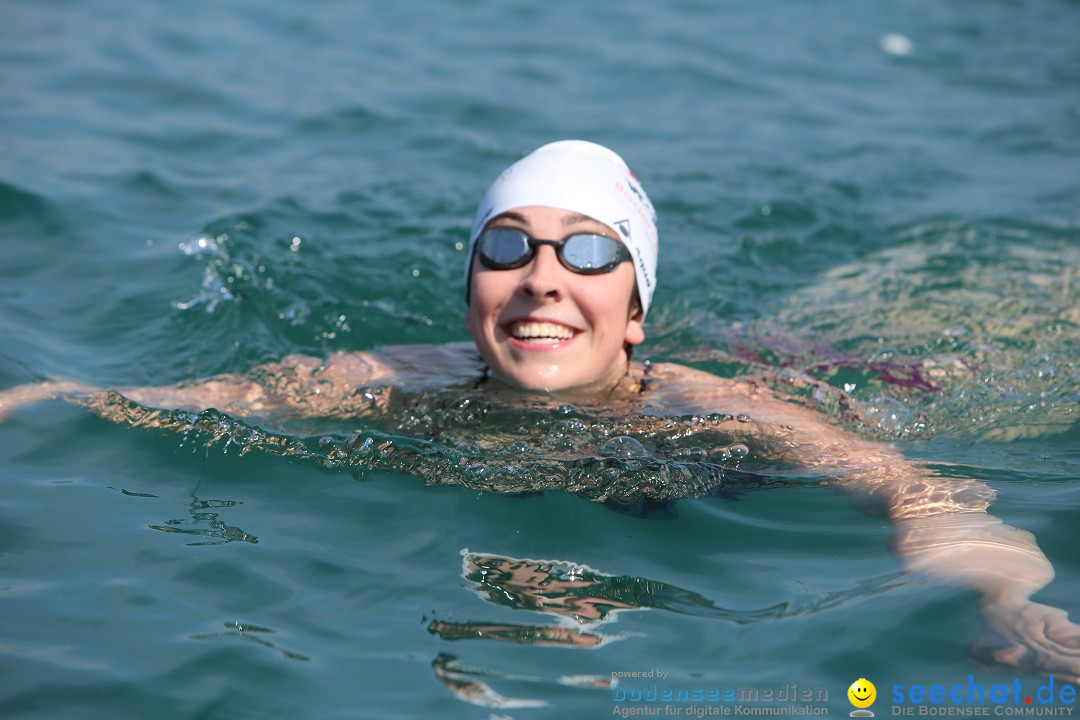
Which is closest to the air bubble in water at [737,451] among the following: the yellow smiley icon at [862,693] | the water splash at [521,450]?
the water splash at [521,450]

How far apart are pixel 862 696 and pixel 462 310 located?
4.23 meters

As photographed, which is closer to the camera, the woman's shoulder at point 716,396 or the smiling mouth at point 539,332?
the smiling mouth at point 539,332

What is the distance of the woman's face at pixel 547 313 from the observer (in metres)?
5.19

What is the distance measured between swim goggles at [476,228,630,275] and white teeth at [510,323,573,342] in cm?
26

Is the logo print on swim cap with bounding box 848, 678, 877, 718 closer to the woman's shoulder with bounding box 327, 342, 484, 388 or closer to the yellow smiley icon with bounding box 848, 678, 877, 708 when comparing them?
the yellow smiley icon with bounding box 848, 678, 877, 708

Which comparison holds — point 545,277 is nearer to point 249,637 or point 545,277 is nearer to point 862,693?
point 249,637

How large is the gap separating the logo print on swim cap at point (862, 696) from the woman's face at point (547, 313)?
208 cm

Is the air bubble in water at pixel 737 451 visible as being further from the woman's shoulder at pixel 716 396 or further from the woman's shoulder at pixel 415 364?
the woman's shoulder at pixel 415 364

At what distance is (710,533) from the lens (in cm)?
453

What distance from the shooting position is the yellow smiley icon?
3566 mm

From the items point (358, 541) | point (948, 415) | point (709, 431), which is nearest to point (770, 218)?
point (948, 415)

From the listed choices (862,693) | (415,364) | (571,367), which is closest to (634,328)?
(571,367)

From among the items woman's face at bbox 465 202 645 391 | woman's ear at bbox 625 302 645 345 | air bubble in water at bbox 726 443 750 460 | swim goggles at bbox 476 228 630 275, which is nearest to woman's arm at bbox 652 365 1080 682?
air bubble in water at bbox 726 443 750 460

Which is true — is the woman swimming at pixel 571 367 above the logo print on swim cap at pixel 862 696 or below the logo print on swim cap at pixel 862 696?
above
